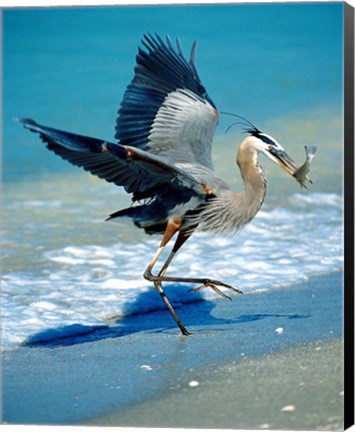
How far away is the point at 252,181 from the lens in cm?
537

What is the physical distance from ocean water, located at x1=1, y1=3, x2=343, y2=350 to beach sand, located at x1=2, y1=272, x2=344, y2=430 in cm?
37

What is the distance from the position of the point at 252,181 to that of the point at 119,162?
34.0 inches

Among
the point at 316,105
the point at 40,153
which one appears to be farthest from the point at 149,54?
the point at 40,153

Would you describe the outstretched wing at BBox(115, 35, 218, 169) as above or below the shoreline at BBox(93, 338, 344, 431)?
above

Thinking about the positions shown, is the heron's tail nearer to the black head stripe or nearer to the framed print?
the framed print

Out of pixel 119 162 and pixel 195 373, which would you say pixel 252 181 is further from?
pixel 195 373

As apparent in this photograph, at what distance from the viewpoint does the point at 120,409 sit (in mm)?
4309

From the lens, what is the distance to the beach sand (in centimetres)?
428

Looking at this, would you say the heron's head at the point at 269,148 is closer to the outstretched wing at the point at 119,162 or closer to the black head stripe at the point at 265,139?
the black head stripe at the point at 265,139

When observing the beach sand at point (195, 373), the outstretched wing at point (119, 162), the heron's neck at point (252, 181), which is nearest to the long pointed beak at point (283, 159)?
the heron's neck at point (252, 181)

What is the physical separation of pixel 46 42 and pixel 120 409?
7.52 ft

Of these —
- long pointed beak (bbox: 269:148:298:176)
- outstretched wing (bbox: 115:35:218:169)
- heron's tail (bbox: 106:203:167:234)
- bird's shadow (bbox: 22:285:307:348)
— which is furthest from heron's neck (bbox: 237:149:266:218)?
bird's shadow (bbox: 22:285:307:348)

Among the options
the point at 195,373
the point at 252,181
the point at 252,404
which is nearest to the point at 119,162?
the point at 252,181

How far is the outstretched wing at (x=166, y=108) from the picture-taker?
221 inches
